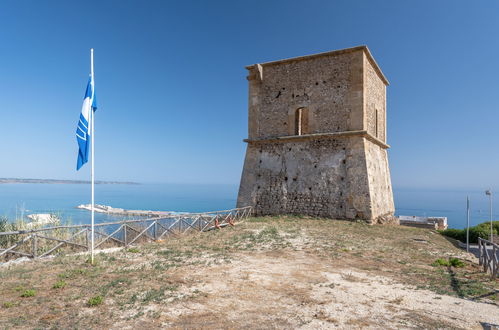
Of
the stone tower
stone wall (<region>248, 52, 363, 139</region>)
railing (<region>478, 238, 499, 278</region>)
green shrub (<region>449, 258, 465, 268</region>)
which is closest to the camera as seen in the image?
railing (<region>478, 238, 499, 278</region>)

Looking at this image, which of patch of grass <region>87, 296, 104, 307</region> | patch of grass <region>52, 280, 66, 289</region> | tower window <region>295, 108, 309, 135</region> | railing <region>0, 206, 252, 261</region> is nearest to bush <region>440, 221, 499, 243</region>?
tower window <region>295, 108, 309, 135</region>

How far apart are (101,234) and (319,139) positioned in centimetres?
1110

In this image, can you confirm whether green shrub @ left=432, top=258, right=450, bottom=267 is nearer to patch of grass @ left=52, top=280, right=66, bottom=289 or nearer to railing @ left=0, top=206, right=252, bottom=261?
railing @ left=0, top=206, right=252, bottom=261

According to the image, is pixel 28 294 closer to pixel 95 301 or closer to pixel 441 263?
pixel 95 301

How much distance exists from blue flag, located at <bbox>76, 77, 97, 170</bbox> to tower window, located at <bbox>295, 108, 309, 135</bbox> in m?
11.2

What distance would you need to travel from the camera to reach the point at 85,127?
7.11 m

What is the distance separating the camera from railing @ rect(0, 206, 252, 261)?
7.69m

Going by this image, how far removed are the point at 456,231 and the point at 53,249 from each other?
→ 1861cm

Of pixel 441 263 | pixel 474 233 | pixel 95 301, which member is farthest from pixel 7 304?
pixel 474 233

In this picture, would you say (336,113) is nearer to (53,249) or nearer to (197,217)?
(197,217)

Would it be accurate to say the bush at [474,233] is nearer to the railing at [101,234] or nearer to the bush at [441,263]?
the bush at [441,263]

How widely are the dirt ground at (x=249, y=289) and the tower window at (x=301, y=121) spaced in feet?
28.2

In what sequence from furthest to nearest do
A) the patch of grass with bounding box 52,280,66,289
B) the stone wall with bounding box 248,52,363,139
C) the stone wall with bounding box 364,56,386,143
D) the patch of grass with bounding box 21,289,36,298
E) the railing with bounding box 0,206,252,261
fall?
the stone wall with bounding box 364,56,386,143, the stone wall with bounding box 248,52,363,139, the railing with bounding box 0,206,252,261, the patch of grass with bounding box 52,280,66,289, the patch of grass with bounding box 21,289,36,298

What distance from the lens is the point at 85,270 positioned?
625cm
